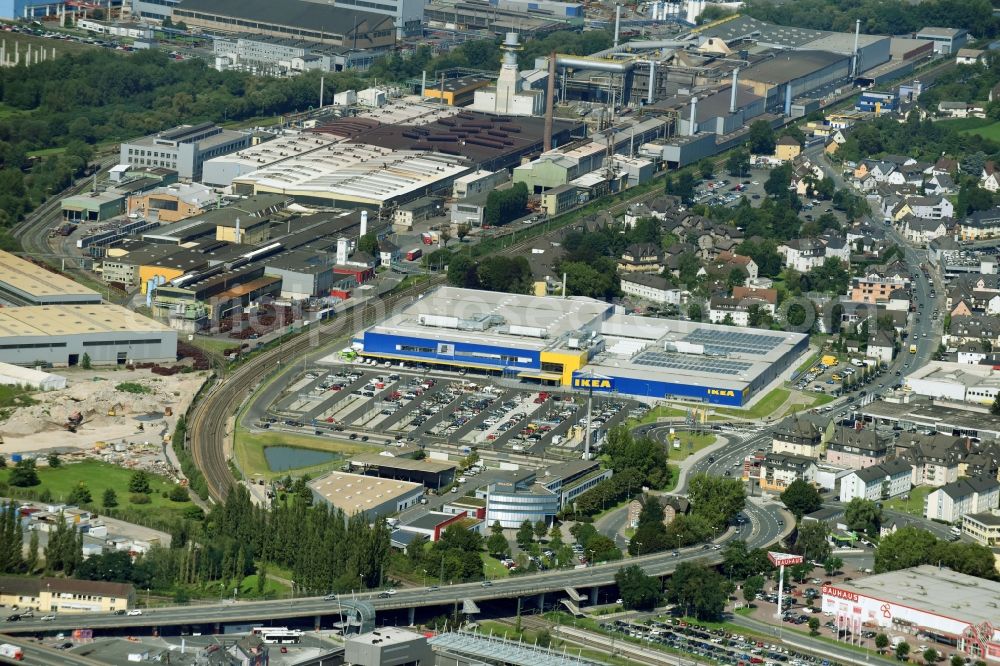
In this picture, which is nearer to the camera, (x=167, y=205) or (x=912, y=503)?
(x=912, y=503)

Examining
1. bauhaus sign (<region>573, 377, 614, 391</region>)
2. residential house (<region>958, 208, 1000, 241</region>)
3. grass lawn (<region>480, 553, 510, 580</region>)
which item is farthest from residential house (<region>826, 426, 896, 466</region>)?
residential house (<region>958, 208, 1000, 241</region>)

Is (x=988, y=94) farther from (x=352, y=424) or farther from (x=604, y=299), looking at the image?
(x=352, y=424)

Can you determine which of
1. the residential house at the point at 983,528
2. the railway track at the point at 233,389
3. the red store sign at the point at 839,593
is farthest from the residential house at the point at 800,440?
the railway track at the point at 233,389

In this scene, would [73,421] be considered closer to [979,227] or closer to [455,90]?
[979,227]

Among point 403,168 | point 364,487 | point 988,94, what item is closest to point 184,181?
point 403,168

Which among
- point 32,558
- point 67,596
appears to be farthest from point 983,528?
point 32,558

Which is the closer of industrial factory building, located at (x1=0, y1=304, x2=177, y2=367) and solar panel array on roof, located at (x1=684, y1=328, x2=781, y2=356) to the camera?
industrial factory building, located at (x1=0, y1=304, x2=177, y2=367)

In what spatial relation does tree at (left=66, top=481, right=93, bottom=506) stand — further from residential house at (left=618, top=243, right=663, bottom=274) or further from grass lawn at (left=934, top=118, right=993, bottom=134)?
grass lawn at (left=934, top=118, right=993, bottom=134)
